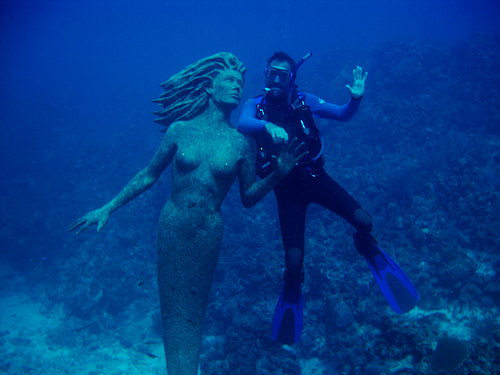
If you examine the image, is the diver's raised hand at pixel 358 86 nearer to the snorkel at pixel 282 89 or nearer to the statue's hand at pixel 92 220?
the snorkel at pixel 282 89

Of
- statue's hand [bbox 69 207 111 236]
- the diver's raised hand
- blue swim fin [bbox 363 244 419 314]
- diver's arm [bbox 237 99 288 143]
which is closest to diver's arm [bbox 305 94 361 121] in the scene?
the diver's raised hand

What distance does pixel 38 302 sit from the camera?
437 inches

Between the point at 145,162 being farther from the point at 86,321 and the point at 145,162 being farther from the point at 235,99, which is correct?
the point at 235,99

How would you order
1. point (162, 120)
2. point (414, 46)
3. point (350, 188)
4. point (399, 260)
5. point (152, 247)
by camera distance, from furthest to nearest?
point (414, 46), point (152, 247), point (350, 188), point (399, 260), point (162, 120)

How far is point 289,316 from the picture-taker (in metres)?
3.95

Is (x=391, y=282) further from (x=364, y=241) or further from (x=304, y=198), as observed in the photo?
(x=304, y=198)

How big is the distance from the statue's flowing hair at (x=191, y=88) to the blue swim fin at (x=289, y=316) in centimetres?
299

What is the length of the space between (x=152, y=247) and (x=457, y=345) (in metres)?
10.8

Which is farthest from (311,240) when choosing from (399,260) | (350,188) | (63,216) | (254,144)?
(63,216)

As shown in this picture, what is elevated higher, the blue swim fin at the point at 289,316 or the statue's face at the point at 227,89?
the statue's face at the point at 227,89

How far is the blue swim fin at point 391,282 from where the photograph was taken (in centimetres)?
394

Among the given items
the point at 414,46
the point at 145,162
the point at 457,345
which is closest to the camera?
the point at 457,345

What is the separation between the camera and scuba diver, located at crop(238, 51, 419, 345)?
3711mm

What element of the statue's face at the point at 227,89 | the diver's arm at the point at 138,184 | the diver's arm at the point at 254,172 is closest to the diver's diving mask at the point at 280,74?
the statue's face at the point at 227,89
